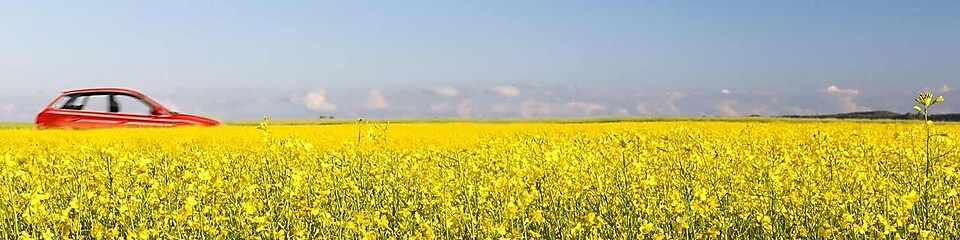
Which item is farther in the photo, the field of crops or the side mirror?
the side mirror

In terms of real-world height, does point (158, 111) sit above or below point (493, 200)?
above

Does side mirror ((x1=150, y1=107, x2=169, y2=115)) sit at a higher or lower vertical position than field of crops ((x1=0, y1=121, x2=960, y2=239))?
higher

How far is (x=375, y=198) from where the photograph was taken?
753cm

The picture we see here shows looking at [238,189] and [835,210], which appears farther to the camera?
[835,210]

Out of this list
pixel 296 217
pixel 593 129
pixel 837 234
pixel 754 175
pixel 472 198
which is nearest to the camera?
pixel 837 234

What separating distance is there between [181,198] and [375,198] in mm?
1497

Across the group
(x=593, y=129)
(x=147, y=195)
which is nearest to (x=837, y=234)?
(x=147, y=195)

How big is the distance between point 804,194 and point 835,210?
0.34 meters

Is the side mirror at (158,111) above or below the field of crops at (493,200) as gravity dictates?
above

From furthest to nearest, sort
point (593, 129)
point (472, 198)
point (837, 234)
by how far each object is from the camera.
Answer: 1. point (593, 129)
2. point (472, 198)
3. point (837, 234)

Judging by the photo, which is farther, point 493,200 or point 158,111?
point 158,111

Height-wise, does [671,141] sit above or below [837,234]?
above

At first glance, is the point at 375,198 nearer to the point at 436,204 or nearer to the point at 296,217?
the point at 436,204

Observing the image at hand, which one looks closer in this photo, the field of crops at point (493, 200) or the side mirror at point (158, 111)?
the field of crops at point (493, 200)
